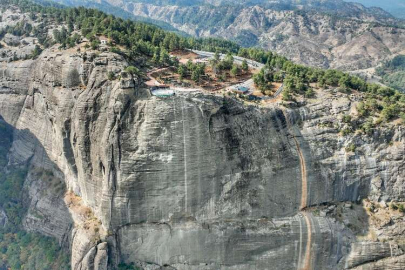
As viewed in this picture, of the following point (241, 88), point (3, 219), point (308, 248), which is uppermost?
point (241, 88)

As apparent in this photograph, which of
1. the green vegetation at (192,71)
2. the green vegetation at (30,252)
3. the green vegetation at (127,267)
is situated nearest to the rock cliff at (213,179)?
the green vegetation at (127,267)

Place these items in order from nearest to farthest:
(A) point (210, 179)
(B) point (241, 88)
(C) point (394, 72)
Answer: (A) point (210, 179)
(B) point (241, 88)
(C) point (394, 72)

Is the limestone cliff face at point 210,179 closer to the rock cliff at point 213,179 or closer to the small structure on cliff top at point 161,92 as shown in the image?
the rock cliff at point 213,179

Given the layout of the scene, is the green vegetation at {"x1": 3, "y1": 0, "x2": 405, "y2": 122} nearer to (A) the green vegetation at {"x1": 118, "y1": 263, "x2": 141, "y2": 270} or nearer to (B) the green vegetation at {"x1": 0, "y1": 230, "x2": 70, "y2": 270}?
(A) the green vegetation at {"x1": 118, "y1": 263, "x2": 141, "y2": 270}

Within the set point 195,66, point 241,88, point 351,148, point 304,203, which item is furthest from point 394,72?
point 304,203

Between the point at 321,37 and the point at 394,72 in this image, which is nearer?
the point at 394,72

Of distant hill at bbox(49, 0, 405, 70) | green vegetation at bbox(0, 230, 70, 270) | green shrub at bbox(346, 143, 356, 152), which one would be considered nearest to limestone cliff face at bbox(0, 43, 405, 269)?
green shrub at bbox(346, 143, 356, 152)

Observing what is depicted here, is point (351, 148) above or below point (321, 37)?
below

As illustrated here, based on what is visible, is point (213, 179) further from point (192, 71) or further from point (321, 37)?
point (321, 37)
